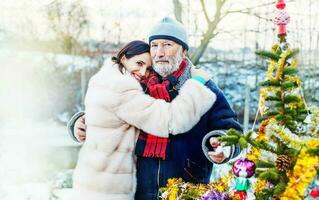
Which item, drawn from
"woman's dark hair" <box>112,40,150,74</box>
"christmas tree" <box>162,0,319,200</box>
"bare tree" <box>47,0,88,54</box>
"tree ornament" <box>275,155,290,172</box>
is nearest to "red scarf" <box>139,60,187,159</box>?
"woman's dark hair" <box>112,40,150,74</box>

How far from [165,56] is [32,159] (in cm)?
523

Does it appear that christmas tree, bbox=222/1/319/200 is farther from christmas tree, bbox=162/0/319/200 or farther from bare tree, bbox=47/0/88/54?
bare tree, bbox=47/0/88/54

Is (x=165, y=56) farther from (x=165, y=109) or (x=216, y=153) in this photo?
(x=216, y=153)

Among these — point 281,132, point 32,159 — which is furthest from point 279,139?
point 32,159

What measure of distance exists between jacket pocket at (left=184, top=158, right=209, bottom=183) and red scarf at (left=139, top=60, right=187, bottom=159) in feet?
0.39

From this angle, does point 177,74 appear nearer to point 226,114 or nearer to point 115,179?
point 226,114

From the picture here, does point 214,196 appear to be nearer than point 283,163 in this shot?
No

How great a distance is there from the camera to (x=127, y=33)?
9461mm

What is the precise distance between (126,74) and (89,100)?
0.63ft

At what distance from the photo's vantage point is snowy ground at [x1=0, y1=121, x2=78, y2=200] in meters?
5.57

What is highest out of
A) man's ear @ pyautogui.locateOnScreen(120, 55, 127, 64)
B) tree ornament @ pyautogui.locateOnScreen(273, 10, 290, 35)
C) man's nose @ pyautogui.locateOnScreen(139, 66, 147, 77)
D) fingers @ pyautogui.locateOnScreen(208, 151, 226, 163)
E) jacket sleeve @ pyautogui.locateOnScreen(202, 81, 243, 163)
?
tree ornament @ pyautogui.locateOnScreen(273, 10, 290, 35)

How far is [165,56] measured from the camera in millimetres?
2086

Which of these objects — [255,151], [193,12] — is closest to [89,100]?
[255,151]

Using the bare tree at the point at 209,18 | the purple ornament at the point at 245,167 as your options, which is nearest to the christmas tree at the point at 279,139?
the purple ornament at the point at 245,167
